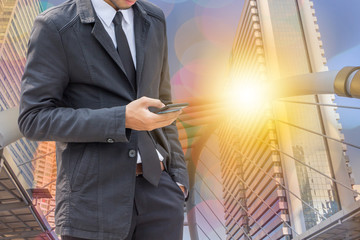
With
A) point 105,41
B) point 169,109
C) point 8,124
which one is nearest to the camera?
point 169,109

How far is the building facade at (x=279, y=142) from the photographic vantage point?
188ft

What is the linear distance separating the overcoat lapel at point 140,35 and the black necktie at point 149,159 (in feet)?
0.49

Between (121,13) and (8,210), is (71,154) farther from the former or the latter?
(8,210)

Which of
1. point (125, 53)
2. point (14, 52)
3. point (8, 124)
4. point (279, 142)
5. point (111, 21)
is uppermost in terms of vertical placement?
point (14, 52)

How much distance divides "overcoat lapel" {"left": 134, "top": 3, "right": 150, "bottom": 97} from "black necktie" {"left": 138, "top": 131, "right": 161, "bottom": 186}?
0.15m

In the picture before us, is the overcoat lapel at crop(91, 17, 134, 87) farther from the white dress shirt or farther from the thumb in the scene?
the thumb

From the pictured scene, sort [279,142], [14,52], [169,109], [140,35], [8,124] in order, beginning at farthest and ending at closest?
[279,142] < [14,52] < [8,124] < [140,35] < [169,109]

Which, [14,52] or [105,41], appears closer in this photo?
[105,41]

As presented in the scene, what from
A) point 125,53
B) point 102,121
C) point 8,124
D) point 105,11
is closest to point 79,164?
point 102,121

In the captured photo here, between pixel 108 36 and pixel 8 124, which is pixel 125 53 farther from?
pixel 8 124

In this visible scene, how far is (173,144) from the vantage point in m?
1.12

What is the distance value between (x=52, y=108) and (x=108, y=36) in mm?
248

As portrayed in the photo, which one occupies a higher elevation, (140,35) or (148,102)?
(140,35)

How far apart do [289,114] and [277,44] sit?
54.3 feet
